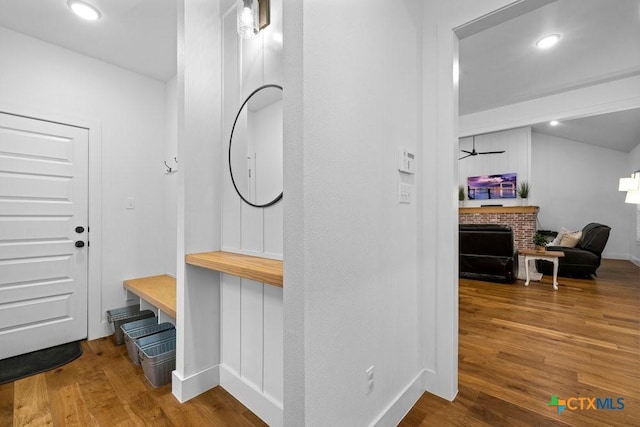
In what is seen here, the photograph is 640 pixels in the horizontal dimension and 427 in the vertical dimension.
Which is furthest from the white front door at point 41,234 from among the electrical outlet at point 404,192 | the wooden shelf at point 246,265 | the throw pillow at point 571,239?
the throw pillow at point 571,239

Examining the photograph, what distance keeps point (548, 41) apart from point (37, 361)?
594 centimetres

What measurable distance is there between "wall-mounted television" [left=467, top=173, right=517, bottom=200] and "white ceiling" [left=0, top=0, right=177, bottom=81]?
7.16 meters

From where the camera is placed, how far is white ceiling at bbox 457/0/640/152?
9.15 ft

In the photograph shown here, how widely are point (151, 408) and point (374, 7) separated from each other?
2450 millimetres

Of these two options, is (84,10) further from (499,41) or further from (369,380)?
(499,41)

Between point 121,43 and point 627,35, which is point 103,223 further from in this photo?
point 627,35

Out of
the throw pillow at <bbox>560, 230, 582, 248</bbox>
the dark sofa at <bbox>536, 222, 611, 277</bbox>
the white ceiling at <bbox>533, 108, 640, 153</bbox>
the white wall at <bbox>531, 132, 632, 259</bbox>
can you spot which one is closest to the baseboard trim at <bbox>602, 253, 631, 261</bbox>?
the white wall at <bbox>531, 132, 632, 259</bbox>

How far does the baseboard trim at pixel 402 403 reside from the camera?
1350 millimetres

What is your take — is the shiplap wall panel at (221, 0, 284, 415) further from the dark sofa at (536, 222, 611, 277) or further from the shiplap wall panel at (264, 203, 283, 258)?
the dark sofa at (536, 222, 611, 277)

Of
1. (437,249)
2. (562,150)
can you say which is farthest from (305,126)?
(562,150)

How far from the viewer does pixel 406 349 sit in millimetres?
1570

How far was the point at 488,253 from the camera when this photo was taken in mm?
4297

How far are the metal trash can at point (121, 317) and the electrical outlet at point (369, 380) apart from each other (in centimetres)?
230

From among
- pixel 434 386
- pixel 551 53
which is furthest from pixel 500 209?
pixel 434 386
